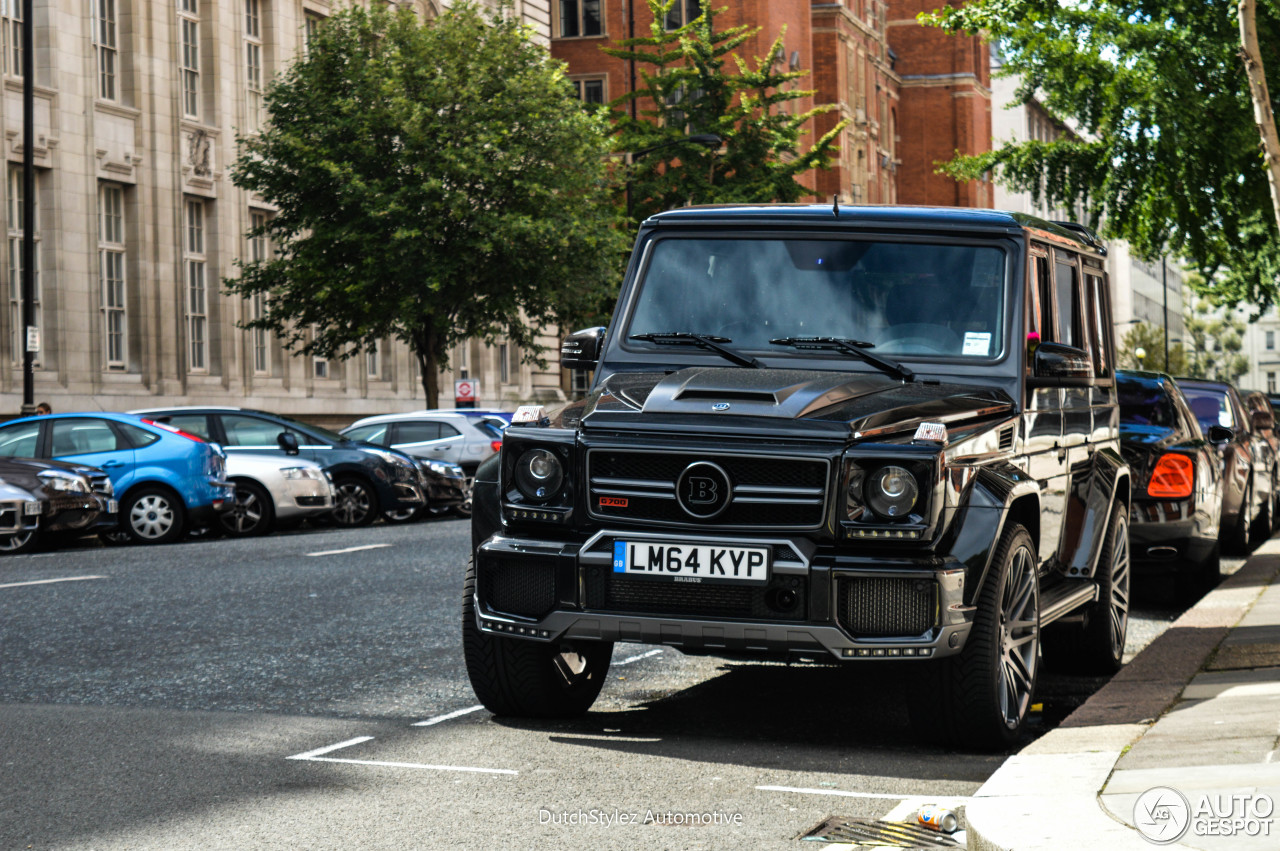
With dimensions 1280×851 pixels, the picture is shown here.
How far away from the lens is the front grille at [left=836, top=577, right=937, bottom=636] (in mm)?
5863

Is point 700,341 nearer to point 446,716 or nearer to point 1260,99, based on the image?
point 446,716

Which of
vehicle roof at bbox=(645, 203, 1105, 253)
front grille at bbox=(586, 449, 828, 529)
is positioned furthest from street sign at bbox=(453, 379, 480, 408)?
front grille at bbox=(586, 449, 828, 529)

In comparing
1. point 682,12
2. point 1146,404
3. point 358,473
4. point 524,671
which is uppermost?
point 682,12

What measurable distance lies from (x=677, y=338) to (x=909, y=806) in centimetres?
238

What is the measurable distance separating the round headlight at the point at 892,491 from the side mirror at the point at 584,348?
173cm

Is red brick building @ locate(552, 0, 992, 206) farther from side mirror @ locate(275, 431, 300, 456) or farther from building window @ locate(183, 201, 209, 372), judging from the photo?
side mirror @ locate(275, 431, 300, 456)

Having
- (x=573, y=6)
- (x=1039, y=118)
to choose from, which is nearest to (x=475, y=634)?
(x=573, y=6)

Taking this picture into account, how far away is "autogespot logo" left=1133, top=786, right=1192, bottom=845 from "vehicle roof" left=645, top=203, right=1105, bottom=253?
2950mm

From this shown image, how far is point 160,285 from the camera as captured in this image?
33.7 meters

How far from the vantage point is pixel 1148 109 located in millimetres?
15844

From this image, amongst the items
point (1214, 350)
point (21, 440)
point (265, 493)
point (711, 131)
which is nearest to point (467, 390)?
point (711, 131)

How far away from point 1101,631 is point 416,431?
708 inches

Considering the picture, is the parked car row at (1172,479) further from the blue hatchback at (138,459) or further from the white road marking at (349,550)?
the blue hatchback at (138,459)

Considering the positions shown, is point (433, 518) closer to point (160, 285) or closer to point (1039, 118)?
point (160, 285)
